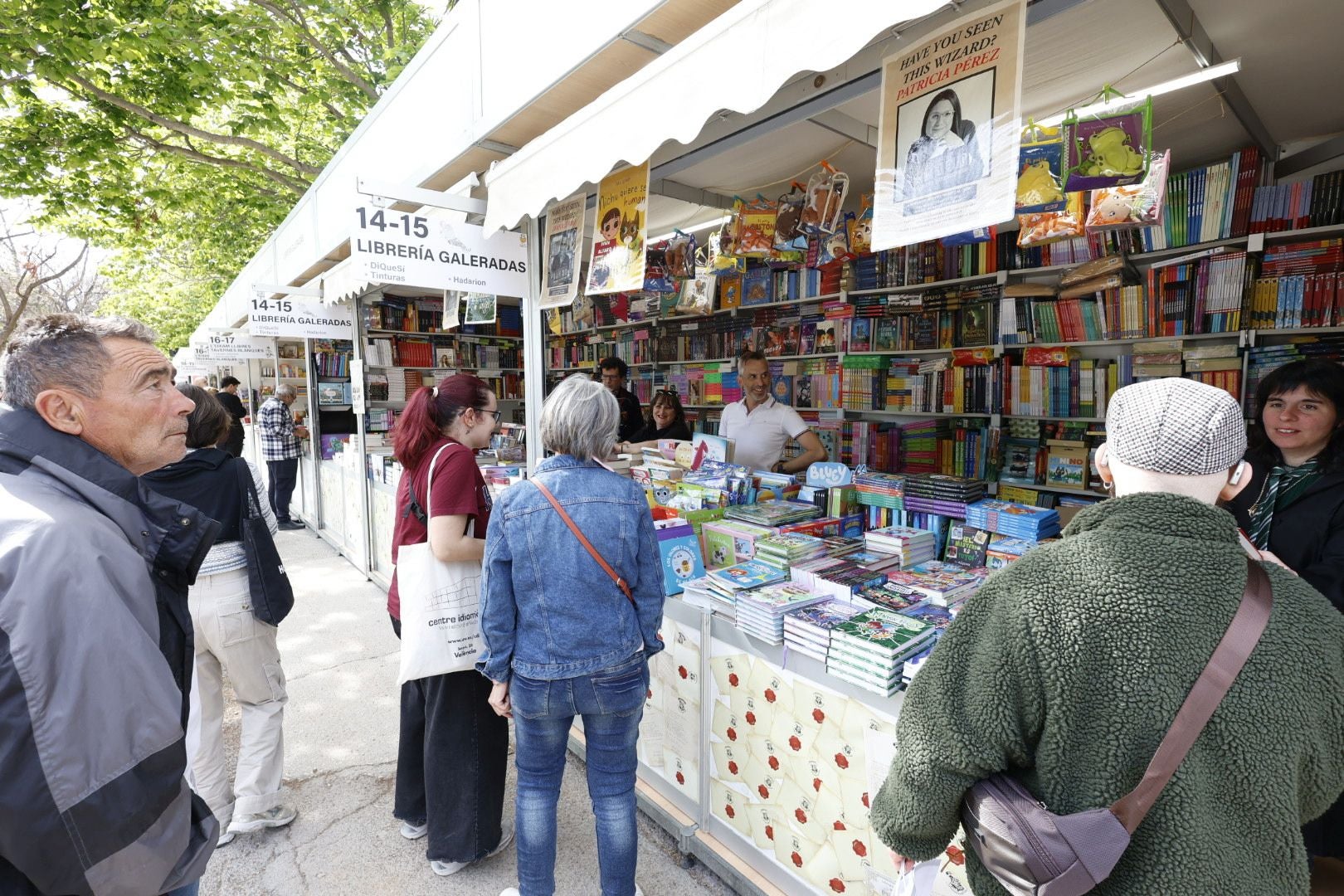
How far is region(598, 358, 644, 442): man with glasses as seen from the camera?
5.53m

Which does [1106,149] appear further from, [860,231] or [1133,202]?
[860,231]

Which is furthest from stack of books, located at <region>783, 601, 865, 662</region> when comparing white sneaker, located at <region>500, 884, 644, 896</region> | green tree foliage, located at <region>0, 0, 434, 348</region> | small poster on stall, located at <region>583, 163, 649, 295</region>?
green tree foliage, located at <region>0, 0, 434, 348</region>

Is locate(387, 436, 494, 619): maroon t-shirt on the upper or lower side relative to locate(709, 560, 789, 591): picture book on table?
upper

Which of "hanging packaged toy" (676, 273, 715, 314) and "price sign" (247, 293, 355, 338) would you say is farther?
"price sign" (247, 293, 355, 338)

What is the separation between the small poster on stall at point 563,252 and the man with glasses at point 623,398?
7.72ft

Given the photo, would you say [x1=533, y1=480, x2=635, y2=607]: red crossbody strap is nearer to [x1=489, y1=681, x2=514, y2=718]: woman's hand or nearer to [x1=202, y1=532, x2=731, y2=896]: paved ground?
[x1=489, y1=681, x2=514, y2=718]: woman's hand

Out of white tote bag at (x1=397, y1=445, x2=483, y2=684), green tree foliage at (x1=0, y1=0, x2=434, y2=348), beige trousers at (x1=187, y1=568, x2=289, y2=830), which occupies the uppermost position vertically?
green tree foliage at (x1=0, y1=0, x2=434, y2=348)

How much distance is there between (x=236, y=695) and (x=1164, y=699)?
9.58ft

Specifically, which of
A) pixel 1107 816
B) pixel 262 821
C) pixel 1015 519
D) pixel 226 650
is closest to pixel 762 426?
pixel 1015 519

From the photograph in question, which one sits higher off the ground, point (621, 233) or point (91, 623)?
point (621, 233)

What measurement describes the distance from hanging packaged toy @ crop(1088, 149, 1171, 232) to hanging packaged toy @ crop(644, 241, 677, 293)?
243 centimetres

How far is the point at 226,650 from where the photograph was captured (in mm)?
2418

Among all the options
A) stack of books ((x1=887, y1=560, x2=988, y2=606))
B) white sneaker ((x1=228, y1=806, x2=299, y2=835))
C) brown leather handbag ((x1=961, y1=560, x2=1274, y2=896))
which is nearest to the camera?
brown leather handbag ((x1=961, y1=560, x2=1274, y2=896))

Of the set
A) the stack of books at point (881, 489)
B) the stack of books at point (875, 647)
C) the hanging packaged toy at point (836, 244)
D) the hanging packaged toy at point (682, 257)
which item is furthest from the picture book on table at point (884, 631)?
the hanging packaged toy at point (682, 257)
